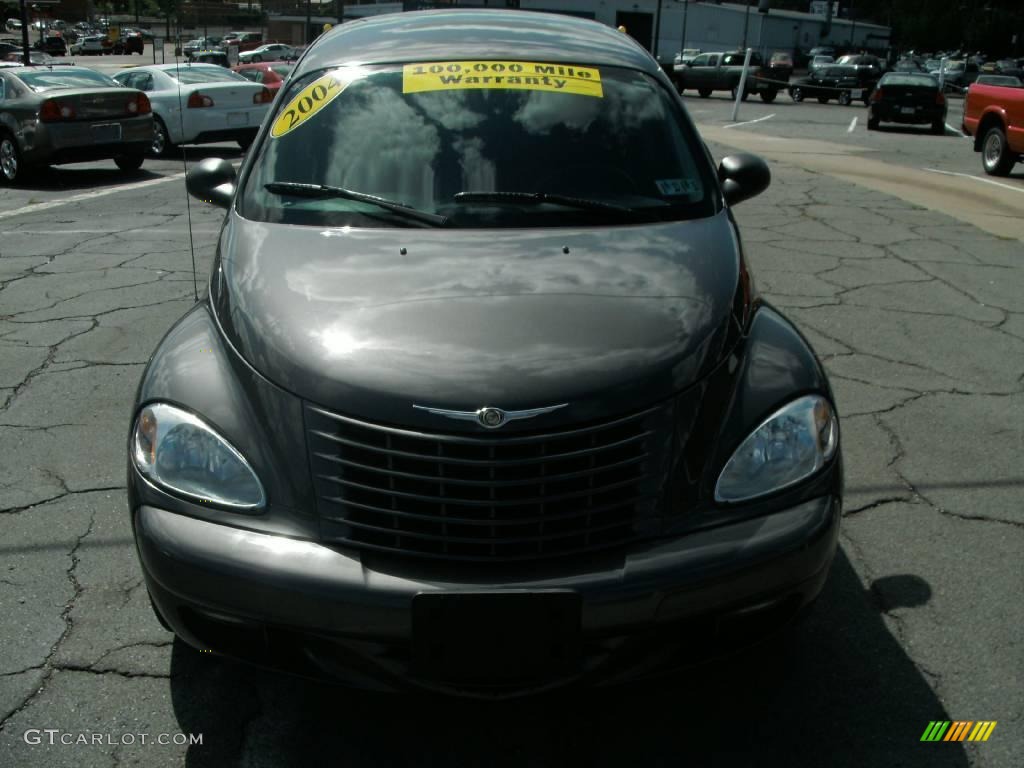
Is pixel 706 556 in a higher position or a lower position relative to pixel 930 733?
higher

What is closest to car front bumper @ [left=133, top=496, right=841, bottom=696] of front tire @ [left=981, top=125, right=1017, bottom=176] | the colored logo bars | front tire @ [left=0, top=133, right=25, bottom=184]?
the colored logo bars

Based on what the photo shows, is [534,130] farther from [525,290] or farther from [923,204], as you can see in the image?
[923,204]

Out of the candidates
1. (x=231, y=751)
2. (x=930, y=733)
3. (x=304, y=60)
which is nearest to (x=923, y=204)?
(x=304, y=60)

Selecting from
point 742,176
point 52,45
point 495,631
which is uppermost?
point 742,176

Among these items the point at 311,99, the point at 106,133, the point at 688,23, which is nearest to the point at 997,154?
the point at 106,133

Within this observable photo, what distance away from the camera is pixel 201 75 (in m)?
17.6

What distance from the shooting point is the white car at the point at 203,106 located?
642 inches

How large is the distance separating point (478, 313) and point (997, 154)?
1429 centimetres

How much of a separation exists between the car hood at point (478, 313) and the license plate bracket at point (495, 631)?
395 mm

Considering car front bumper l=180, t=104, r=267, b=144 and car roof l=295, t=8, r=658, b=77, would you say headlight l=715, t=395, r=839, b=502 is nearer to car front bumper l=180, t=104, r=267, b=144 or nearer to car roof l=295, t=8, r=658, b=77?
car roof l=295, t=8, r=658, b=77

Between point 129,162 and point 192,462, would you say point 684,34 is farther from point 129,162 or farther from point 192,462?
point 192,462

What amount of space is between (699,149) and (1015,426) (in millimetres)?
2227

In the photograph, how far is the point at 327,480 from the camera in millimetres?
2461

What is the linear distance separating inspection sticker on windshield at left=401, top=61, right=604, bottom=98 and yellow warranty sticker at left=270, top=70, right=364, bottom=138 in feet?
0.72
